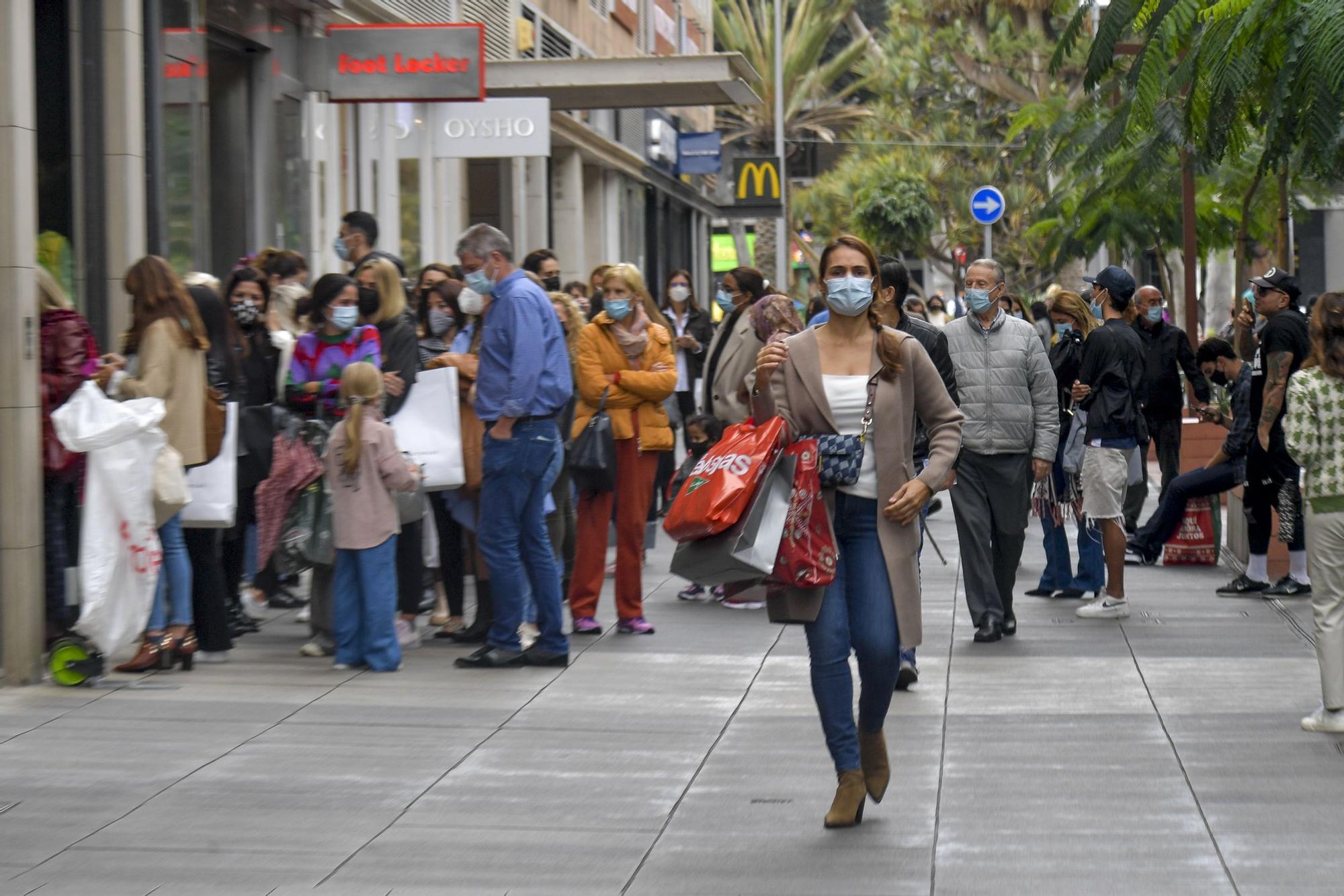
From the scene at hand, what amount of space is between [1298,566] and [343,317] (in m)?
5.88

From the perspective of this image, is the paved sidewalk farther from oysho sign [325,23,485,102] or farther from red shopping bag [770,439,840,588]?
oysho sign [325,23,485,102]

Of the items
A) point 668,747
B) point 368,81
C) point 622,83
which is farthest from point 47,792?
point 622,83

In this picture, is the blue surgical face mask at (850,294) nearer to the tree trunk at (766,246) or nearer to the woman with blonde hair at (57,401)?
the woman with blonde hair at (57,401)

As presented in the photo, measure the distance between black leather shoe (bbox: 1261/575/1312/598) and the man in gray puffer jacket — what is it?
2322mm

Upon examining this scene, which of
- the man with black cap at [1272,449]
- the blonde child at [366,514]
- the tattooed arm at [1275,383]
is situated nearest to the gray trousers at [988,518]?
the tattooed arm at [1275,383]

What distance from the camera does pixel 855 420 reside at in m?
5.94

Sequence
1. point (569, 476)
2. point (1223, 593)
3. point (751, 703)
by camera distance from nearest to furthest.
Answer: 1. point (751, 703)
2. point (569, 476)
3. point (1223, 593)

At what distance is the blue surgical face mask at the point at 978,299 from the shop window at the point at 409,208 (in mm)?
10142

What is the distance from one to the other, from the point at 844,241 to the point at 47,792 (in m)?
3.16

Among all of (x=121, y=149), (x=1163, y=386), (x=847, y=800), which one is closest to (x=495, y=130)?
(x=1163, y=386)

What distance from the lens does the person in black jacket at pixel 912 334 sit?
8.40 metres

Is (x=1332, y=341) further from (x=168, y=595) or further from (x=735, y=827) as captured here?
(x=168, y=595)

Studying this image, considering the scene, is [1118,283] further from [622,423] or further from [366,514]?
[366,514]

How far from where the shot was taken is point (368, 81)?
14.4 metres
